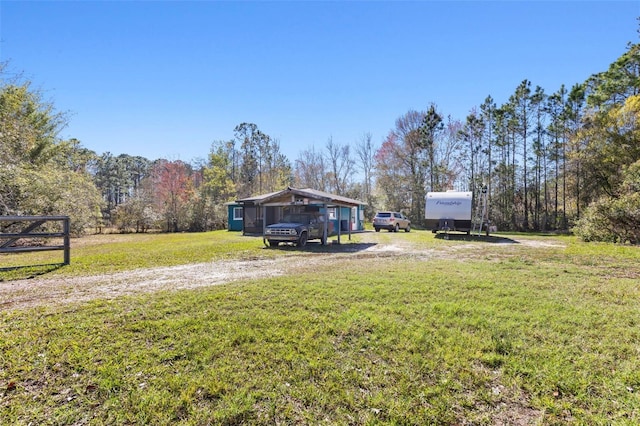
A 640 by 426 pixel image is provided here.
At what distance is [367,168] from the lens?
3656cm

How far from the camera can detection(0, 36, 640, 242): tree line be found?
45.9ft

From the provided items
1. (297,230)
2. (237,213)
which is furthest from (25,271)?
(237,213)

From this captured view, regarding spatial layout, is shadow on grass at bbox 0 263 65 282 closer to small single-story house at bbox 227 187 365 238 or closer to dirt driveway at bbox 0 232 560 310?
dirt driveway at bbox 0 232 560 310

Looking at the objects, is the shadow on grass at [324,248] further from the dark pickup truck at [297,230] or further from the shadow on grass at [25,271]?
the shadow on grass at [25,271]

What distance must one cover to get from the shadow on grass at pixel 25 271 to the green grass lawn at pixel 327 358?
304cm

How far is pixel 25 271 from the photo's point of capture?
683 cm

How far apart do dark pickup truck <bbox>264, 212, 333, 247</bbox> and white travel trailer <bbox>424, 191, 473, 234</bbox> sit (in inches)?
266

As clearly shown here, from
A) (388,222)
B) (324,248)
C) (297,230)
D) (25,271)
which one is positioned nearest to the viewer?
(25,271)

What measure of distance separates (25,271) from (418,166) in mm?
28729

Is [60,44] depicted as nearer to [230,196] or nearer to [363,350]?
[363,350]

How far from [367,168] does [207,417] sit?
3552cm

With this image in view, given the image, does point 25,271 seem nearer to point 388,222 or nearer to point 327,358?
point 327,358

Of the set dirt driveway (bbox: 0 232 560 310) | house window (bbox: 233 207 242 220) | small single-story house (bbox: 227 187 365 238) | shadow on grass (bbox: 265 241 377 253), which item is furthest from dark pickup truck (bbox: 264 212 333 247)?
house window (bbox: 233 207 242 220)

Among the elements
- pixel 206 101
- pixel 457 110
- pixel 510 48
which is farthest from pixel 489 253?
pixel 457 110
